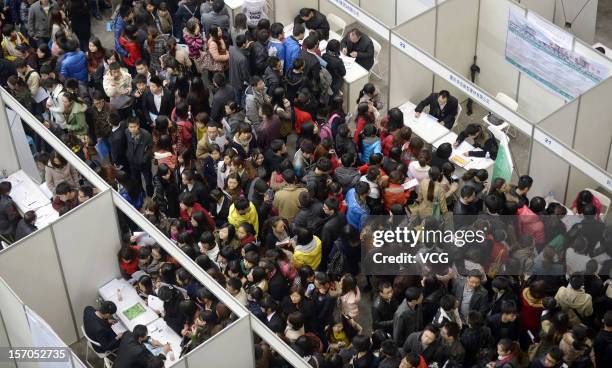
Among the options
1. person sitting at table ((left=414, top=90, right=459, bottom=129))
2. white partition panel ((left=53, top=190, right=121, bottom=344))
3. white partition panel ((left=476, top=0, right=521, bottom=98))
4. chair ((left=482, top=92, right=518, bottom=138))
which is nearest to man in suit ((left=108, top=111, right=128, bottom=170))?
white partition panel ((left=53, top=190, right=121, bottom=344))

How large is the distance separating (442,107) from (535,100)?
4.40 ft

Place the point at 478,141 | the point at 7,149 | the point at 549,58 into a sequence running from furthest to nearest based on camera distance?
1. the point at 549,58
2. the point at 478,141
3. the point at 7,149

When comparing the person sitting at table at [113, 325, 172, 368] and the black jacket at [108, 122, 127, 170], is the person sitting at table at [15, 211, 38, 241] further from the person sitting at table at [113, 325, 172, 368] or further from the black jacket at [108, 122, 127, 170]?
the person sitting at table at [113, 325, 172, 368]

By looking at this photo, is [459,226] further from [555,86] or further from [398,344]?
[555,86]

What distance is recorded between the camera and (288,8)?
13898mm

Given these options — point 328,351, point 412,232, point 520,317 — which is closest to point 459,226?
point 412,232

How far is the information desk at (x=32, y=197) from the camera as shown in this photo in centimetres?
1112

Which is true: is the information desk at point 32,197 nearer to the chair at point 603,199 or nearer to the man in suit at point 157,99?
the man in suit at point 157,99

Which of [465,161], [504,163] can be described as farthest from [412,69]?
[504,163]

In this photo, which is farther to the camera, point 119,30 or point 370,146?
point 119,30

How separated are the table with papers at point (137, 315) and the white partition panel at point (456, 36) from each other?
468 cm

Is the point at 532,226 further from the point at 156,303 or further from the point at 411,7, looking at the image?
the point at 411,7

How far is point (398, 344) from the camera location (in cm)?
945

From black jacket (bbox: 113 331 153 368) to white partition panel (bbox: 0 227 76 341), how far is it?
1320 mm
